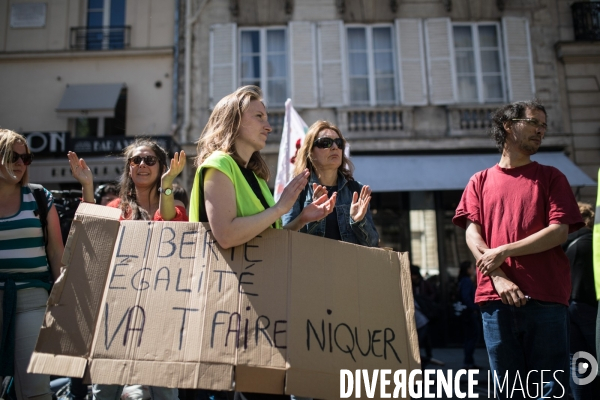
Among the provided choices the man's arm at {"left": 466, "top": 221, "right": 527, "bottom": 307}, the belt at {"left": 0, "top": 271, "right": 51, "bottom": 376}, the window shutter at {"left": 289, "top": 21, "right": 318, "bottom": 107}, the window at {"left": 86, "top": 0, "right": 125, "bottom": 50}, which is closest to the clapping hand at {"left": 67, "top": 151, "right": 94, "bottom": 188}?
the belt at {"left": 0, "top": 271, "right": 51, "bottom": 376}

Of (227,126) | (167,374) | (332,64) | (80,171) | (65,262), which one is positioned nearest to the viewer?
(167,374)

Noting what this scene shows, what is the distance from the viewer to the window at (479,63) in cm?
1177

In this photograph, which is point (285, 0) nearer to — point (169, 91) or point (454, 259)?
point (169, 91)

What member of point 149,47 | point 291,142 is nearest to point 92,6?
point 149,47

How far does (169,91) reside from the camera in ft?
39.0

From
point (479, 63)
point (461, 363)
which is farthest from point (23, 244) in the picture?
point (479, 63)

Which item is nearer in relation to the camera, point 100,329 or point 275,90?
point 100,329

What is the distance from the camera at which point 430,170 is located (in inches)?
427

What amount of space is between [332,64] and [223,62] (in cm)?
248

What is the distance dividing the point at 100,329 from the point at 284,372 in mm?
771

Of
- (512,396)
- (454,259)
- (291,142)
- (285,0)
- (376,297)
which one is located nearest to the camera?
(376,297)

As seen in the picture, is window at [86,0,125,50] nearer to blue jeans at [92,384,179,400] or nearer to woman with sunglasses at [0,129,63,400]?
woman with sunglasses at [0,129,63,400]

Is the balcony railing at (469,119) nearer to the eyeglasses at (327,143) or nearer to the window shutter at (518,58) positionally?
the window shutter at (518,58)

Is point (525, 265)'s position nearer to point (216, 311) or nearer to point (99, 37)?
point (216, 311)
